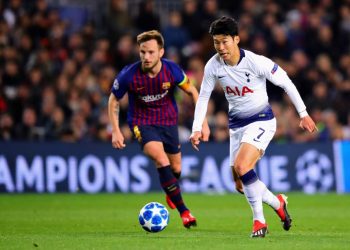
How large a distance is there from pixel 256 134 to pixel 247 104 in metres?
0.39

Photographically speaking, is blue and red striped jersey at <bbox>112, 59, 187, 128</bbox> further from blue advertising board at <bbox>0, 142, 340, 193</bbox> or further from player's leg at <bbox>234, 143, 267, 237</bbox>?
blue advertising board at <bbox>0, 142, 340, 193</bbox>

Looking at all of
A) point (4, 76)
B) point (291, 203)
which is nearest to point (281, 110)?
point (291, 203)

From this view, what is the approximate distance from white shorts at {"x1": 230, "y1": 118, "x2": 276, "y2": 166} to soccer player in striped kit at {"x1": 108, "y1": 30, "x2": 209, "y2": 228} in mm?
843

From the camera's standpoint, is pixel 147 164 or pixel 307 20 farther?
pixel 307 20

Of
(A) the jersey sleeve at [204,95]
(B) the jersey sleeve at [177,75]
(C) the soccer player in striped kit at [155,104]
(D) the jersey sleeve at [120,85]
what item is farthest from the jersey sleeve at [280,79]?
(D) the jersey sleeve at [120,85]

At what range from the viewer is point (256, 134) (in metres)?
10.7

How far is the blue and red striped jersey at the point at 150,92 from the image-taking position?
1228cm

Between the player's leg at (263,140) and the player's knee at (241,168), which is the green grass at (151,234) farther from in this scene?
the player's knee at (241,168)

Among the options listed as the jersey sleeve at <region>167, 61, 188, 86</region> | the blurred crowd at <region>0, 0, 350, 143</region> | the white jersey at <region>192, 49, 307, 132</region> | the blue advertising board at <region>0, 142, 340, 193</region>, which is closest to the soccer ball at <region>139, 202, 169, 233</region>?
the white jersey at <region>192, 49, 307, 132</region>

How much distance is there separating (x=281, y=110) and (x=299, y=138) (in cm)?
76

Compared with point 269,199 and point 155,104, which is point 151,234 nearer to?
point 269,199

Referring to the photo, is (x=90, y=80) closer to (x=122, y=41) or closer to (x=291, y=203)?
(x=122, y=41)

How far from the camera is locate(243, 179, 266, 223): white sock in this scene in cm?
1034

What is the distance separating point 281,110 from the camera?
2128 centimetres
